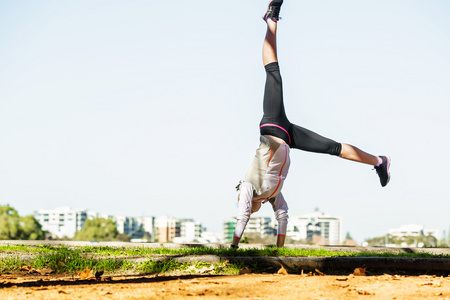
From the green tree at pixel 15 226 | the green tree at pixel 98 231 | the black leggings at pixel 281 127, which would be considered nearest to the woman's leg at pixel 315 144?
the black leggings at pixel 281 127

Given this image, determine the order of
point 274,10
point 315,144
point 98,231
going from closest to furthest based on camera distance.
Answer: point 315,144
point 274,10
point 98,231

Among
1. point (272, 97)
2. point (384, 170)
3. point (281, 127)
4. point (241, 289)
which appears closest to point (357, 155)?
point (384, 170)

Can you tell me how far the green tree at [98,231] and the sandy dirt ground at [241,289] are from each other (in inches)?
3443

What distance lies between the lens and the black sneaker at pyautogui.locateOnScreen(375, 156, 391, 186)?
8.44m

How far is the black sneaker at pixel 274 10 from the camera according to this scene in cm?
791

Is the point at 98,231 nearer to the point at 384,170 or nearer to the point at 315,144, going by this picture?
the point at 384,170

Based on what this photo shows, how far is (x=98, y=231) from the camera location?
90.9 metres

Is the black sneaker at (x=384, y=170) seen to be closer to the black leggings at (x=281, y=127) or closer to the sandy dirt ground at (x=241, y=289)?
the black leggings at (x=281, y=127)

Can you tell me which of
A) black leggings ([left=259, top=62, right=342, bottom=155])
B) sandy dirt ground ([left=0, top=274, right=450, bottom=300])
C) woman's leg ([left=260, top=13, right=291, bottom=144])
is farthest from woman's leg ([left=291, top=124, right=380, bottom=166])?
sandy dirt ground ([left=0, top=274, right=450, bottom=300])

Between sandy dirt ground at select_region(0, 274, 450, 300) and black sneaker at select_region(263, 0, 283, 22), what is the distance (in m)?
4.35

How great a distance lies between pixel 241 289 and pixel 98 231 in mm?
90007

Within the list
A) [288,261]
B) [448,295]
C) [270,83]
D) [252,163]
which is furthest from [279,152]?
[448,295]

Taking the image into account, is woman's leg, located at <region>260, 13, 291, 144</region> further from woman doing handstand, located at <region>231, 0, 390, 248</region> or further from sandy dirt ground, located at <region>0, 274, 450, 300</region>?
sandy dirt ground, located at <region>0, 274, 450, 300</region>

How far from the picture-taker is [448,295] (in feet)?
13.3
